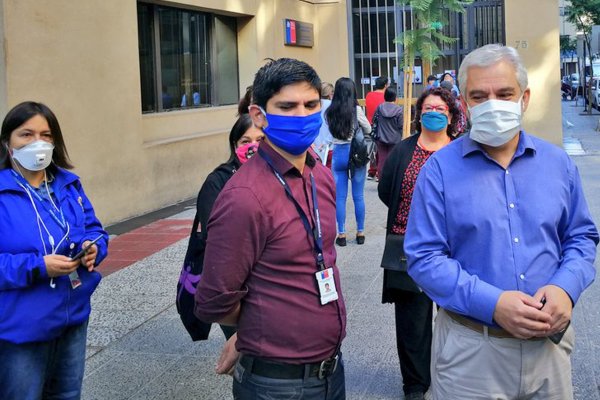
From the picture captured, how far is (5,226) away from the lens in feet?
11.7

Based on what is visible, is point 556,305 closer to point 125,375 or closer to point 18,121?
point 18,121

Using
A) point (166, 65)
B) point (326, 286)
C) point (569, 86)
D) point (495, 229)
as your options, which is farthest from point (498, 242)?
point (569, 86)

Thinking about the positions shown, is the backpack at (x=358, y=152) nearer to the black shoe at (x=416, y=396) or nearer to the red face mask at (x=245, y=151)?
the black shoe at (x=416, y=396)

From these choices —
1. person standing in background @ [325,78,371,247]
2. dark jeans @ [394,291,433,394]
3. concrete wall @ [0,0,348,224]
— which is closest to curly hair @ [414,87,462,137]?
dark jeans @ [394,291,433,394]

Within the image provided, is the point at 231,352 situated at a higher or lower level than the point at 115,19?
lower

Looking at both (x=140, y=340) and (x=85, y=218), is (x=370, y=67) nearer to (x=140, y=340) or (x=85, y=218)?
(x=140, y=340)

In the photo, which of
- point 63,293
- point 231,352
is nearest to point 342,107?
point 63,293

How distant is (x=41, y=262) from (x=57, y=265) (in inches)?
2.8

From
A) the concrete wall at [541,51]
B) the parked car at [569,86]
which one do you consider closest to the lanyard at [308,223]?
the concrete wall at [541,51]

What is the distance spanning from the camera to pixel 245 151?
4094 millimetres

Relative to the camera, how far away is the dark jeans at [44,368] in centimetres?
357

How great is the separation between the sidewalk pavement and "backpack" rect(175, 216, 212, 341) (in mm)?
1197

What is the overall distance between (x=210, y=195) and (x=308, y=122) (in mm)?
1256

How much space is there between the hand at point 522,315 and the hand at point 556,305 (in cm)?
3
